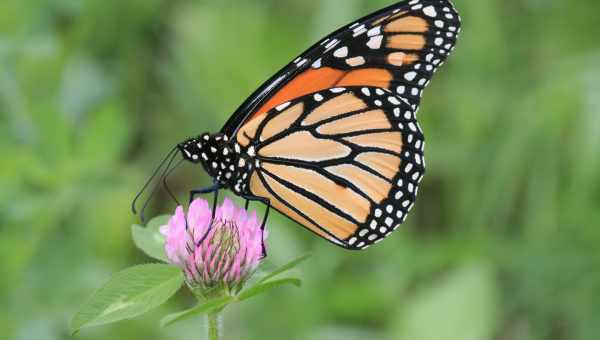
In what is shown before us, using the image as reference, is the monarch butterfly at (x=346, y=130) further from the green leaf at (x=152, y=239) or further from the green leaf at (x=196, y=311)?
the green leaf at (x=196, y=311)

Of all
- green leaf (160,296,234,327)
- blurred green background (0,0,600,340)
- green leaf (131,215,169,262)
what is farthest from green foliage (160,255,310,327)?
blurred green background (0,0,600,340)

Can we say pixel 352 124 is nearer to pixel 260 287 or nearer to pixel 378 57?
pixel 378 57

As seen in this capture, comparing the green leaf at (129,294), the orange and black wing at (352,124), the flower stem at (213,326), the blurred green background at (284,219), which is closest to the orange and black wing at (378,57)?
the orange and black wing at (352,124)

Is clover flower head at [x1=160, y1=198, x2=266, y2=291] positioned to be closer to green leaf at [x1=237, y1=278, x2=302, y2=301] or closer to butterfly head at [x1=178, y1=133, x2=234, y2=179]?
green leaf at [x1=237, y1=278, x2=302, y2=301]

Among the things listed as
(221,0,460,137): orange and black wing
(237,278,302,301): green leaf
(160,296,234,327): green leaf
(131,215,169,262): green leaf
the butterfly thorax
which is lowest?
(237,278,302,301): green leaf

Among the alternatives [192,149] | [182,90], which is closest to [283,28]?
[182,90]

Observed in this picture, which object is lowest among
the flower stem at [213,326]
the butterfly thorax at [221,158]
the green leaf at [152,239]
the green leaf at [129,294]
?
the flower stem at [213,326]

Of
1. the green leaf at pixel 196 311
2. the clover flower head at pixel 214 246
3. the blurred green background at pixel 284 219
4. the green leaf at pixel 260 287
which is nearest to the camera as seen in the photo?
the green leaf at pixel 196 311

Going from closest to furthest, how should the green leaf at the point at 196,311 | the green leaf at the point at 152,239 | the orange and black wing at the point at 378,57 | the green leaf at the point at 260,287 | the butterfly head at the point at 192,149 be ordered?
1. the green leaf at the point at 196,311
2. the green leaf at the point at 260,287
3. the green leaf at the point at 152,239
4. the butterfly head at the point at 192,149
5. the orange and black wing at the point at 378,57
